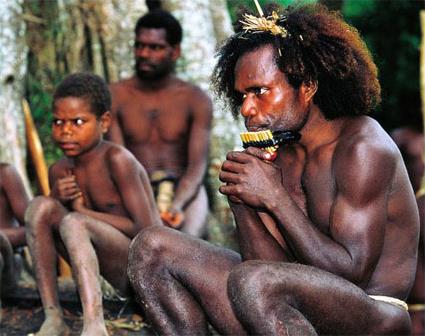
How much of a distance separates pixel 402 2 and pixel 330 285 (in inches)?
330

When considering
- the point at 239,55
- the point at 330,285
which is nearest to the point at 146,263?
the point at 330,285

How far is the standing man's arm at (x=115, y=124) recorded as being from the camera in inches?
268

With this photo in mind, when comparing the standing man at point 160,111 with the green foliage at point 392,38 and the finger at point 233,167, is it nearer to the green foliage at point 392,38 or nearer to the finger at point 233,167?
the finger at point 233,167

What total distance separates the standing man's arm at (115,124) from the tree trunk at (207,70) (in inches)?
37.3

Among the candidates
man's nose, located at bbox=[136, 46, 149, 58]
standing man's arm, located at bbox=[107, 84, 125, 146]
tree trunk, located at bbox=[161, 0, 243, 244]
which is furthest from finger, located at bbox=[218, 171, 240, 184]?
tree trunk, located at bbox=[161, 0, 243, 244]

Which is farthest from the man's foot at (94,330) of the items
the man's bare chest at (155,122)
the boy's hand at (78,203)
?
the man's bare chest at (155,122)

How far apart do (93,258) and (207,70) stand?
3.40m

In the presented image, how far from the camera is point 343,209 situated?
3.76 meters

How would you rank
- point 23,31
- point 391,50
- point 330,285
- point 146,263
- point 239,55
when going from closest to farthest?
point 330,285, point 146,263, point 239,55, point 23,31, point 391,50

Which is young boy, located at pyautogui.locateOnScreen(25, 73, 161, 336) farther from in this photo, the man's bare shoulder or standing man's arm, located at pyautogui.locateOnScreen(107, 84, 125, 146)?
the man's bare shoulder

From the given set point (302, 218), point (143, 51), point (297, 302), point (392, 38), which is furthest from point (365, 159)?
point (392, 38)

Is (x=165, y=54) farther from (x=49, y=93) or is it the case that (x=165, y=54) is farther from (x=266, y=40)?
(x=266, y=40)

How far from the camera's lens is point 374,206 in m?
3.79

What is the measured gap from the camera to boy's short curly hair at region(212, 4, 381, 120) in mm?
4059
